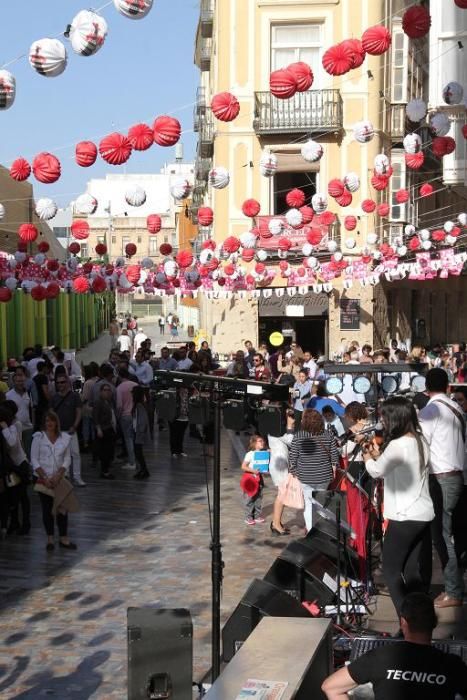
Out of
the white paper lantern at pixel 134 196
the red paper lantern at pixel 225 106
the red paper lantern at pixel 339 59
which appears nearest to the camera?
the red paper lantern at pixel 339 59

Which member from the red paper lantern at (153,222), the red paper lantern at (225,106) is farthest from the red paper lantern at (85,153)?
the red paper lantern at (153,222)

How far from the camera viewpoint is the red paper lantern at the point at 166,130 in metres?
13.7

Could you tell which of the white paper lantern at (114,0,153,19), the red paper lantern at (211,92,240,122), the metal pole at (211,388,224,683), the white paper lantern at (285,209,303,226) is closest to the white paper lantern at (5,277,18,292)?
the white paper lantern at (285,209,303,226)

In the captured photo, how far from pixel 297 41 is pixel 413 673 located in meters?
29.6

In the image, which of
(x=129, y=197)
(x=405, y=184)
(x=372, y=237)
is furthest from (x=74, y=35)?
(x=405, y=184)

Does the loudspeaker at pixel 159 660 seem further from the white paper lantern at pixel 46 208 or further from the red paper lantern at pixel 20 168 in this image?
the white paper lantern at pixel 46 208

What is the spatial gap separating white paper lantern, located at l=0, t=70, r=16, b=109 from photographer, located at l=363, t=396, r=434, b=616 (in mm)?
5618

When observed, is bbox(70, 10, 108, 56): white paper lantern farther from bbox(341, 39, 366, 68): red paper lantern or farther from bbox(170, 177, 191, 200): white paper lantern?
bbox(170, 177, 191, 200): white paper lantern

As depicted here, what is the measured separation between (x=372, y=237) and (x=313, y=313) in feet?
17.6

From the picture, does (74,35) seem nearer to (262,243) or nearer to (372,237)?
(372,237)

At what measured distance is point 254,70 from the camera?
1287 inches

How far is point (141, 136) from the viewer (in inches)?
549

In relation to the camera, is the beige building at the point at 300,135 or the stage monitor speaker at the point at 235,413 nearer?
the stage monitor speaker at the point at 235,413

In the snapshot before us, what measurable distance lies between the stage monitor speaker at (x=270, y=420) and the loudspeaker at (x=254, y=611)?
1.70 metres
